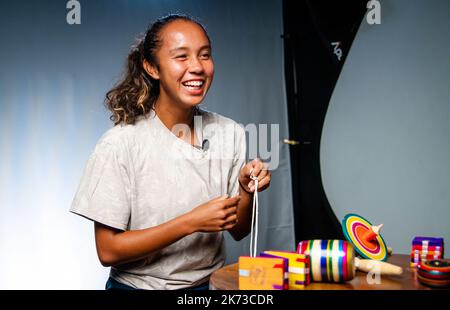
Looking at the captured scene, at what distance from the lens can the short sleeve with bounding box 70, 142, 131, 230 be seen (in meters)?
1.45

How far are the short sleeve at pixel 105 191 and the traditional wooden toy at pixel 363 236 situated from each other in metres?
0.61

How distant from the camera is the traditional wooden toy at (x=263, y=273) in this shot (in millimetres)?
1092

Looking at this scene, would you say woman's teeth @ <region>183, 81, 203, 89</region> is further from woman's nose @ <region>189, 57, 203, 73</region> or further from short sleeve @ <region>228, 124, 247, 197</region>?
short sleeve @ <region>228, 124, 247, 197</region>

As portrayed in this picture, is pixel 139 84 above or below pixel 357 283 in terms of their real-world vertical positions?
above

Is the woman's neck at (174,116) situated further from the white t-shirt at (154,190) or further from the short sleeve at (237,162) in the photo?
the short sleeve at (237,162)

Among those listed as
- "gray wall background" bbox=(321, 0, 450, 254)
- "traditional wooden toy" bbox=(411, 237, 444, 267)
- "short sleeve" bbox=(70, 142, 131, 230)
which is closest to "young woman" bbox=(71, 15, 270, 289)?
"short sleeve" bbox=(70, 142, 131, 230)

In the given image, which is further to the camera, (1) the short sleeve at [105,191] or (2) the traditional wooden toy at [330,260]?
(1) the short sleeve at [105,191]

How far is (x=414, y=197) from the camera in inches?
96.6

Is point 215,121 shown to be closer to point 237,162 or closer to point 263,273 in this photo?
point 237,162

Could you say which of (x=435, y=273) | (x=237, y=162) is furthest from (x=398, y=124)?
(x=435, y=273)

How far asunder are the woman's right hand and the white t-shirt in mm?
221

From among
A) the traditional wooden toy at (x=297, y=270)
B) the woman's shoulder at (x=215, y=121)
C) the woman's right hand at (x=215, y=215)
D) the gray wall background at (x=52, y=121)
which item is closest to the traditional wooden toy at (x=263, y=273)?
the traditional wooden toy at (x=297, y=270)

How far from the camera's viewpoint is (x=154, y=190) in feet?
5.09

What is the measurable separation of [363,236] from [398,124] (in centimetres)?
131
